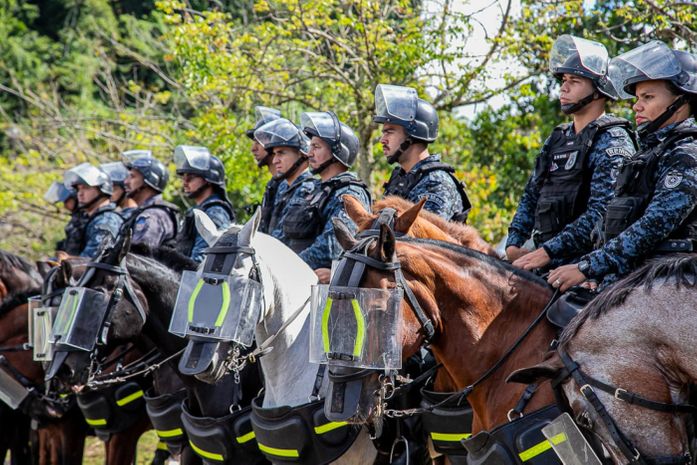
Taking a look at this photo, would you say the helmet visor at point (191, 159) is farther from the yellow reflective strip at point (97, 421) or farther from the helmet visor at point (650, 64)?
the helmet visor at point (650, 64)

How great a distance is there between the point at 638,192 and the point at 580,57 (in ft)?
3.87

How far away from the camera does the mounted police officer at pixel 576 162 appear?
5.00 meters

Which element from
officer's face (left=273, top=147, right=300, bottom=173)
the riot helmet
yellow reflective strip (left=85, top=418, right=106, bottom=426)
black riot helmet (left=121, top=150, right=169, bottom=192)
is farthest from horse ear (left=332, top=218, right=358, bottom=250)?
the riot helmet

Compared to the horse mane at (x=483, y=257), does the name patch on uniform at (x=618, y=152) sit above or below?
above

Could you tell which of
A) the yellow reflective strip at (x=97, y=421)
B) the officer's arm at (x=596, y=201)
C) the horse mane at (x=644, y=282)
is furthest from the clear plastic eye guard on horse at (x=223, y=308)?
the yellow reflective strip at (x=97, y=421)

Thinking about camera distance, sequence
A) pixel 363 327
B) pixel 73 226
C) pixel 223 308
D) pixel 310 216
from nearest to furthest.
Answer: pixel 363 327 < pixel 223 308 < pixel 310 216 < pixel 73 226

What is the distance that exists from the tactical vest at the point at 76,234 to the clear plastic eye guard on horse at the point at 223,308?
18.0 ft

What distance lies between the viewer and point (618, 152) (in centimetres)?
499

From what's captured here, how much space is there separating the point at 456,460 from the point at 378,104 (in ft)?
8.32

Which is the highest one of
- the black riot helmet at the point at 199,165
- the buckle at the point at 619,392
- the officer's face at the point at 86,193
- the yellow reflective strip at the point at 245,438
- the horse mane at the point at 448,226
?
the buckle at the point at 619,392

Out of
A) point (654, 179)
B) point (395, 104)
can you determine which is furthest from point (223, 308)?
point (654, 179)

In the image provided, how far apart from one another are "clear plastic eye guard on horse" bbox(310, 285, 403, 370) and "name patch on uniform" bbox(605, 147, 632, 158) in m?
1.58

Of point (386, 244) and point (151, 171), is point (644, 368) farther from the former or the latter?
point (151, 171)

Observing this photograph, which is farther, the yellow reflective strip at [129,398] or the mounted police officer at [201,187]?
the mounted police officer at [201,187]
